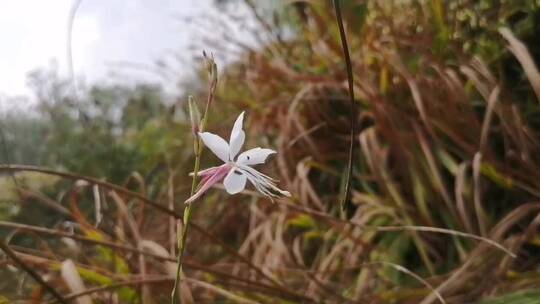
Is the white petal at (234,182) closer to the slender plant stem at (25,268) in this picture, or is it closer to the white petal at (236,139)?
the white petal at (236,139)

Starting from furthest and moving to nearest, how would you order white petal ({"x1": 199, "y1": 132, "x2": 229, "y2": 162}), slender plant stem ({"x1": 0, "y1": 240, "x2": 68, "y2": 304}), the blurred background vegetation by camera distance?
1. the blurred background vegetation
2. slender plant stem ({"x1": 0, "y1": 240, "x2": 68, "y2": 304})
3. white petal ({"x1": 199, "y1": 132, "x2": 229, "y2": 162})

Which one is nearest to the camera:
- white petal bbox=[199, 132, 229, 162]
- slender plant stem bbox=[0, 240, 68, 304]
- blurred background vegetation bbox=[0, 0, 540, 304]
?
white petal bbox=[199, 132, 229, 162]

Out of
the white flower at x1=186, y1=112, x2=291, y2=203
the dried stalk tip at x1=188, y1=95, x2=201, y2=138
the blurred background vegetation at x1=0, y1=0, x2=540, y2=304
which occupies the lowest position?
the blurred background vegetation at x1=0, y1=0, x2=540, y2=304

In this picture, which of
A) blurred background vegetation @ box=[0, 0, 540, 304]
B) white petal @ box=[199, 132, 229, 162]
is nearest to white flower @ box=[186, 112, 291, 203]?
white petal @ box=[199, 132, 229, 162]

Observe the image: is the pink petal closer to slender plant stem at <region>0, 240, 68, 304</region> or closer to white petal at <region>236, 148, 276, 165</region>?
white petal at <region>236, 148, 276, 165</region>

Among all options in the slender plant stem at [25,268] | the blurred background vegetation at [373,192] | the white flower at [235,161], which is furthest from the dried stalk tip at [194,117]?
the blurred background vegetation at [373,192]

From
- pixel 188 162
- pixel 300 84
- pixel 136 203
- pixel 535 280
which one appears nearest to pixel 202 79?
pixel 188 162

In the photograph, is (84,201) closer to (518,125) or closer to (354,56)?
(354,56)

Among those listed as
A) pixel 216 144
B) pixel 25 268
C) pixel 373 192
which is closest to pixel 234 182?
pixel 216 144
